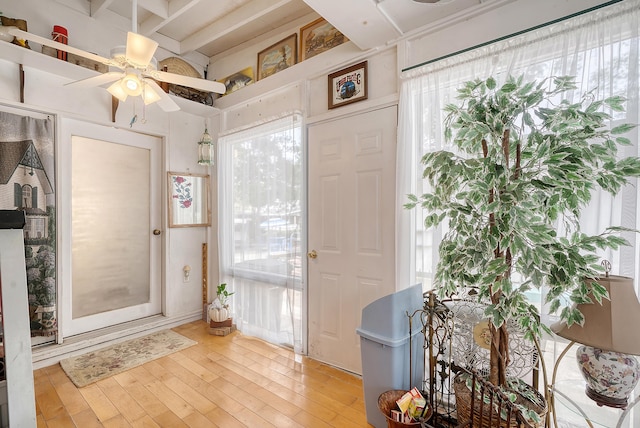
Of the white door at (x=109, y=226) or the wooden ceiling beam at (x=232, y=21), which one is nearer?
the wooden ceiling beam at (x=232, y=21)

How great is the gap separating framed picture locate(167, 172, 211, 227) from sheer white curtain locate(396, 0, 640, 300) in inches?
100

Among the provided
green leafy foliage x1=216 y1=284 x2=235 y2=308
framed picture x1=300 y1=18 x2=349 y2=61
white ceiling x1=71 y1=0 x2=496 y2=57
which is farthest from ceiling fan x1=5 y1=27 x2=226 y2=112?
green leafy foliage x1=216 y1=284 x2=235 y2=308

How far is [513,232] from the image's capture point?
1103 millimetres

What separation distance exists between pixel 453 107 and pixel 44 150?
3207 mm

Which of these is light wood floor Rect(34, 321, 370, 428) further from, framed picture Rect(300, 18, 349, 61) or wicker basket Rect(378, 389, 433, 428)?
framed picture Rect(300, 18, 349, 61)

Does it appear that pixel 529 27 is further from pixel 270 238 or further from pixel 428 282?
pixel 270 238

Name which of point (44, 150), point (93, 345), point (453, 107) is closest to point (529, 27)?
point (453, 107)

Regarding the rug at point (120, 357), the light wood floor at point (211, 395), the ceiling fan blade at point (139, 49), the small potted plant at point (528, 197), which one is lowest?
the light wood floor at point (211, 395)

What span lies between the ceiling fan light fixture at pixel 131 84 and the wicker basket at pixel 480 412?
97.6 inches

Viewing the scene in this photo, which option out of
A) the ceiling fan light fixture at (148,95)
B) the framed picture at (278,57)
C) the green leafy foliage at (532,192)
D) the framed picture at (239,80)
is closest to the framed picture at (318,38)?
the framed picture at (278,57)

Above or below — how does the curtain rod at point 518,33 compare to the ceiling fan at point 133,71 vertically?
above

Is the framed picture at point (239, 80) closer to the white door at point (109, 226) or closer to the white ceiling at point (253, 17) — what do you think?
the white ceiling at point (253, 17)

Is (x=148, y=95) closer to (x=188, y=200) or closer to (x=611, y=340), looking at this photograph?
(x=188, y=200)

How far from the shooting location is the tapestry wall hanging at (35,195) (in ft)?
7.82
